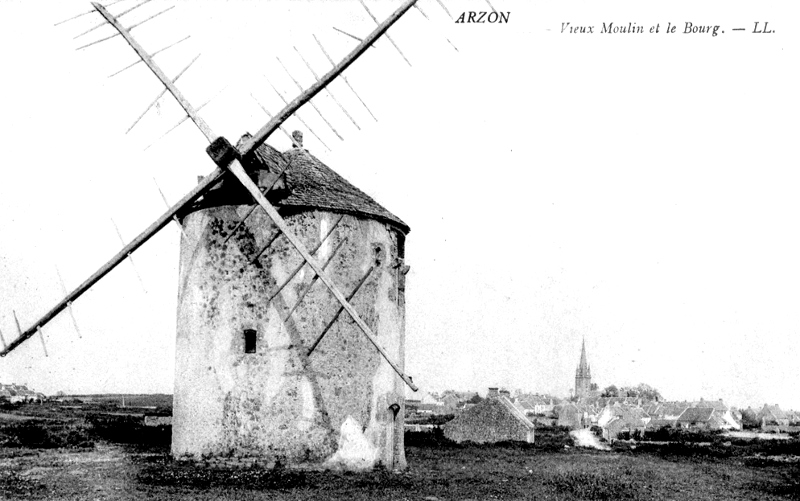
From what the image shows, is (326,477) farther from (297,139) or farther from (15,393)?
(15,393)

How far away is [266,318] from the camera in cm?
1353

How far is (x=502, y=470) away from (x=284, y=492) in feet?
22.2

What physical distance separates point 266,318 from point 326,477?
2.97 meters

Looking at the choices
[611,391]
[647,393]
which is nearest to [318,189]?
[647,393]

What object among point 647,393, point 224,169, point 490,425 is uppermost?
point 224,169

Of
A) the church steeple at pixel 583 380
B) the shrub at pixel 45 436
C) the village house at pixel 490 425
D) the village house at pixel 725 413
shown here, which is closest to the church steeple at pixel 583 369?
the church steeple at pixel 583 380

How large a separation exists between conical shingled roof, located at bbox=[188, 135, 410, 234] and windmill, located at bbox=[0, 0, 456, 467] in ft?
0.12

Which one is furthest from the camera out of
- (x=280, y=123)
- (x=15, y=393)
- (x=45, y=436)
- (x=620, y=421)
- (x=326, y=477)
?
(x=620, y=421)

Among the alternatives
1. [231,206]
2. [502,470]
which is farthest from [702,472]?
[231,206]

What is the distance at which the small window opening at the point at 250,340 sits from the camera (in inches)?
534

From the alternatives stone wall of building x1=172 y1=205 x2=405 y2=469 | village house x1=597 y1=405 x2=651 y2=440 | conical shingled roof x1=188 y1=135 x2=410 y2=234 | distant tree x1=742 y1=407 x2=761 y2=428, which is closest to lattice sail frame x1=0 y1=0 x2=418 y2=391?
conical shingled roof x1=188 y1=135 x2=410 y2=234

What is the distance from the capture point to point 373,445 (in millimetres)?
13984

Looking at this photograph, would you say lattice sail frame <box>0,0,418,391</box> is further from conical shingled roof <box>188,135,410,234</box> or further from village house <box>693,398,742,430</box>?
village house <box>693,398,742,430</box>

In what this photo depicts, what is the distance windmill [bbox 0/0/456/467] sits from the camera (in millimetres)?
13195
